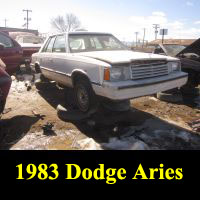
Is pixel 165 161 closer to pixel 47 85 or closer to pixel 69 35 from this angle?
pixel 69 35

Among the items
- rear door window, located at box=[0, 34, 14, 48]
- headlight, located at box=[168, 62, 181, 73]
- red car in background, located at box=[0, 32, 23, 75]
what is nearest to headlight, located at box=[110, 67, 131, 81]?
headlight, located at box=[168, 62, 181, 73]

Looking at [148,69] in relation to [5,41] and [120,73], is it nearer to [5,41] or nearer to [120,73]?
[120,73]

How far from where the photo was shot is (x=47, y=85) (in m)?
6.83

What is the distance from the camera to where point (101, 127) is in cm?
414

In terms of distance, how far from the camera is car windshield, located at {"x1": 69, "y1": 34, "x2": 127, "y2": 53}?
4.98 m

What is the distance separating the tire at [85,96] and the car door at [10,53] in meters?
3.87

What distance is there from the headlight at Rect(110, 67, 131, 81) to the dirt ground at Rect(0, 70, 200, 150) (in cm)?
88

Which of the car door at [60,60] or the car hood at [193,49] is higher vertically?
the car hood at [193,49]

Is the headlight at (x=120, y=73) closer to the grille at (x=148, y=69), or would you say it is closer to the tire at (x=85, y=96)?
the grille at (x=148, y=69)

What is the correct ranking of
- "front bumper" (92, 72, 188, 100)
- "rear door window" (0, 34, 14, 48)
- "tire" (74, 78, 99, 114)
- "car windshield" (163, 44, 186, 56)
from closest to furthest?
"front bumper" (92, 72, 188, 100) → "tire" (74, 78, 99, 114) → "car windshield" (163, 44, 186, 56) → "rear door window" (0, 34, 14, 48)

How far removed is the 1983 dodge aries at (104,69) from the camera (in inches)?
145

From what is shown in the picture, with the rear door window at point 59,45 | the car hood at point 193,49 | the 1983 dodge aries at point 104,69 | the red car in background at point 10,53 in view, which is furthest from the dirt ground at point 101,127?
the red car in background at point 10,53

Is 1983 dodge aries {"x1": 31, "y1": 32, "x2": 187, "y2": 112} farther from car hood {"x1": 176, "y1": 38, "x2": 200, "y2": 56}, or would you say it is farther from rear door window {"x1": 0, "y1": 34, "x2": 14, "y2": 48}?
rear door window {"x1": 0, "y1": 34, "x2": 14, "y2": 48}

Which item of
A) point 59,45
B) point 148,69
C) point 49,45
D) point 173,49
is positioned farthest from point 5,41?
point 148,69
